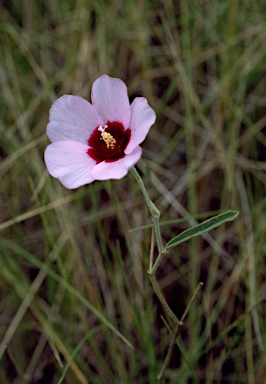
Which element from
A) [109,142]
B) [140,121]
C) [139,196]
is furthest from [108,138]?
[139,196]

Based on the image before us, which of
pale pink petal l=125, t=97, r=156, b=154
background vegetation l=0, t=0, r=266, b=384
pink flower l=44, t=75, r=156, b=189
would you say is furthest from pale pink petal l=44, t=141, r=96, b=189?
background vegetation l=0, t=0, r=266, b=384

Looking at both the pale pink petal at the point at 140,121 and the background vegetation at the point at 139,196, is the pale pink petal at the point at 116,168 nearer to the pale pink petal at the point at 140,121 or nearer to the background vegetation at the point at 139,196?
the pale pink petal at the point at 140,121

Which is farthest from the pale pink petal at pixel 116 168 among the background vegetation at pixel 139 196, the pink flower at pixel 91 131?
the background vegetation at pixel 139 196

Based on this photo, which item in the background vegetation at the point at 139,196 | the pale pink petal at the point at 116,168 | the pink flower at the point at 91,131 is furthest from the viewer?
the background vegetation at the point at 139,196

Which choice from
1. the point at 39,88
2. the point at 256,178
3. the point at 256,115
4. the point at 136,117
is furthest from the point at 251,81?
the point at 136,117

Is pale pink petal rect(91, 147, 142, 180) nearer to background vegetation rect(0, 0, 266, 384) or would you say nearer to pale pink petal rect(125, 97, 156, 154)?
pale pink petal rect(125, 97, 156, 154)
